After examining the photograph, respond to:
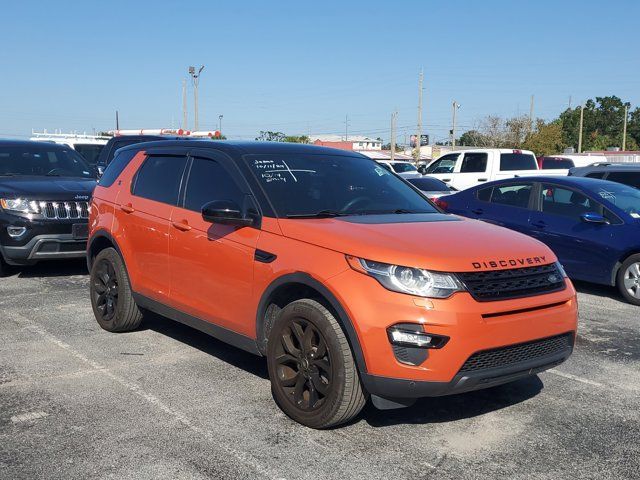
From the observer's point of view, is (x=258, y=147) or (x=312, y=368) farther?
(x=258, y=147)

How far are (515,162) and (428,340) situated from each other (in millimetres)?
16232

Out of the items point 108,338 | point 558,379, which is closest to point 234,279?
point 108,338

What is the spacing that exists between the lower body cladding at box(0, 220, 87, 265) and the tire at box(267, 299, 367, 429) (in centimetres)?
523

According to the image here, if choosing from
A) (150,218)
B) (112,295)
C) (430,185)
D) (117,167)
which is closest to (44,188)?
(117,167)

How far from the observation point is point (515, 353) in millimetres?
4090

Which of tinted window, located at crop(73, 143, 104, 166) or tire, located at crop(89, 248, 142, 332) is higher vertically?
tinted window, located at crop(73, 143, 104, 166)

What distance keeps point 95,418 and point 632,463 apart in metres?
3.12

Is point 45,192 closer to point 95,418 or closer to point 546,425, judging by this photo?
point 95,418

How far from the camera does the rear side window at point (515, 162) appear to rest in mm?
19094

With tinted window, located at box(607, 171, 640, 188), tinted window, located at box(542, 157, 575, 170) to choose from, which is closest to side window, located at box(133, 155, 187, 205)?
tinted window, located at box(607, 171, 640, 188)

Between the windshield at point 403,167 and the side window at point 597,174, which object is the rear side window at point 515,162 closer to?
the side window at point 597,174

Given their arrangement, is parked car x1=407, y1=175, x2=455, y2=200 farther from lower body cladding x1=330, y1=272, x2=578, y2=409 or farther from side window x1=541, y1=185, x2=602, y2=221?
lower body cladding x1=330, y1=272, x2=578, y2=409

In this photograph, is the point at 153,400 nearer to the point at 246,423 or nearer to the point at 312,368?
the point at 246,423

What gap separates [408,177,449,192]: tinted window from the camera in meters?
16.6
